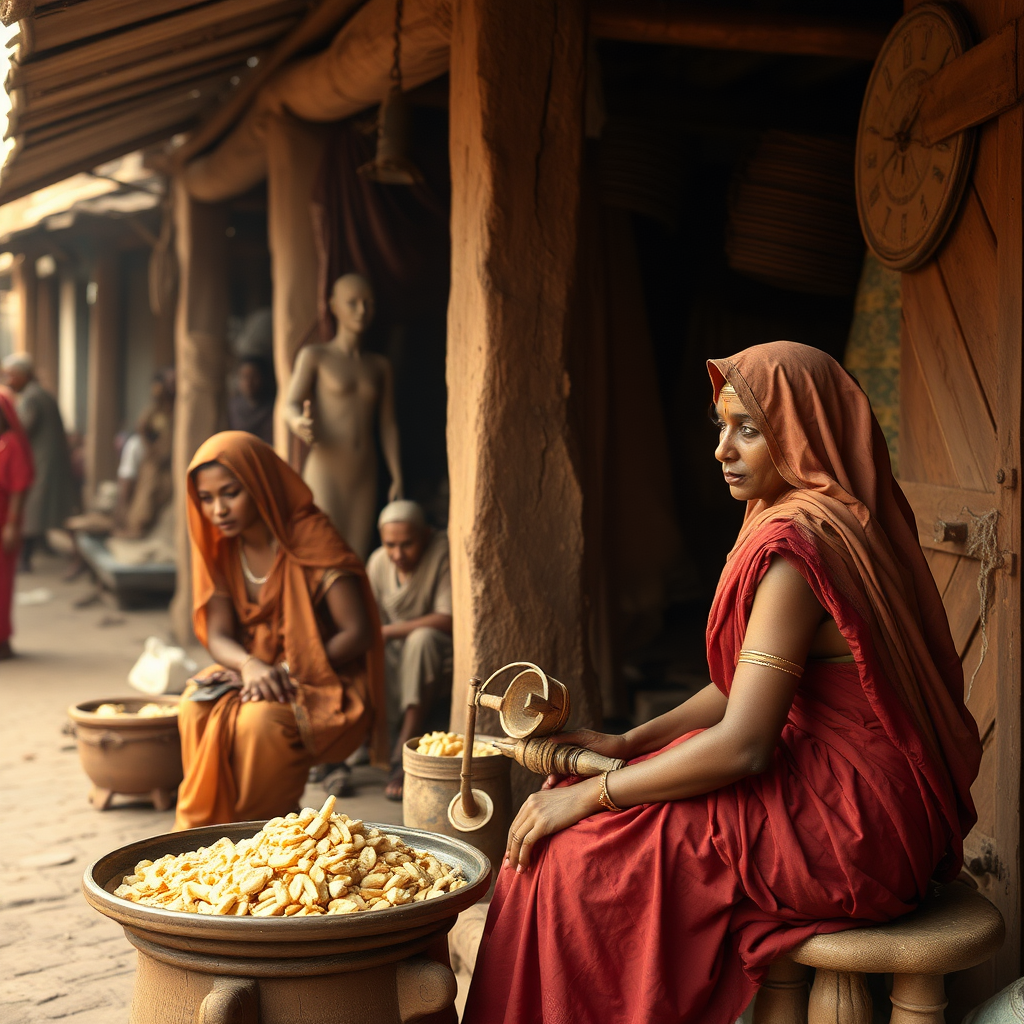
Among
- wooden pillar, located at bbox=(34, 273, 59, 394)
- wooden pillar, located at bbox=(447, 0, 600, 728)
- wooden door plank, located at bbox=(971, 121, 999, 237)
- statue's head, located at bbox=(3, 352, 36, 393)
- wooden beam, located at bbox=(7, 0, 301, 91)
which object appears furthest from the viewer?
wooden pillar, located at bbox=(34, 273, 59, 394)

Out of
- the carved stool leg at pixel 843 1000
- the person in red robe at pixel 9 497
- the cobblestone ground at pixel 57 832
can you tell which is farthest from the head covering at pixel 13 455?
the carved stool leg at pixel 843 1000

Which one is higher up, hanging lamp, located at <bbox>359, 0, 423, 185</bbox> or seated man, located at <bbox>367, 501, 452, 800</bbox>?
hanging lamp, located at <bbox>359, 0, 423, 185</bbox>

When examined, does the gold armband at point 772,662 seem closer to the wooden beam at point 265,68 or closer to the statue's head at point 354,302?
the wooden beam at point 265,68

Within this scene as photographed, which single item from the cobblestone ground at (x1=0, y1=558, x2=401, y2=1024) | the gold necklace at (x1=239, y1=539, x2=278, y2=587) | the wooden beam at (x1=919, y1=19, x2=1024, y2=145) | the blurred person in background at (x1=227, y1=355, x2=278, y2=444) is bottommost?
the cobblestone ground at (x1=0, y1=558, x2=401, y2=1024)

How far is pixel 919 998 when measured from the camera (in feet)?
7.08

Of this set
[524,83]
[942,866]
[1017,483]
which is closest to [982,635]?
[1017,483]

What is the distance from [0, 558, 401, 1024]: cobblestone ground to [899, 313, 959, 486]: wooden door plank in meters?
2.34

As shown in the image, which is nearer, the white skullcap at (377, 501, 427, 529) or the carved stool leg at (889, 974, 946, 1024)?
the carved stool leg at (889, 974, 946, 1024)

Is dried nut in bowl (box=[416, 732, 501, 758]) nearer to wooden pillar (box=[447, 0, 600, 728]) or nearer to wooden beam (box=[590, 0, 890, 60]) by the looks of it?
wooden pillar (box=[447, 0, 600, 728])

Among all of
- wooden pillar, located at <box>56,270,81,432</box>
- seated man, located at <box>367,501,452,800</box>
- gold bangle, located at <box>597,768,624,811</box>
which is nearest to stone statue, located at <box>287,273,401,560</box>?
seated man, located at <box>367,501,452,800</box>

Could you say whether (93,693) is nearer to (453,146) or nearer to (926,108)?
(453,146)

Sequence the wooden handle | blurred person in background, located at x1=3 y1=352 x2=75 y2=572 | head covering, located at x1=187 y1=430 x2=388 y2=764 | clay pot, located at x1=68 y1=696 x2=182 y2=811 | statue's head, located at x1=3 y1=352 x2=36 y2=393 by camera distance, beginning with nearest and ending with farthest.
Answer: the wooden handle
head covering, located at x1=187 y1=430 x2=388 y2=764
clay pot, located at x1=68 y1=696 x2=182 y2=811
statue's head, located at x1=3 y1=352 x2=36 y2=393
blurred person in background, located at x1=3 y1=352 x2=75 y2=572

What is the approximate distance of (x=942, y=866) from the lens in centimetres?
237

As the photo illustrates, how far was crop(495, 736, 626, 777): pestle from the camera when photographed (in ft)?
7.70
